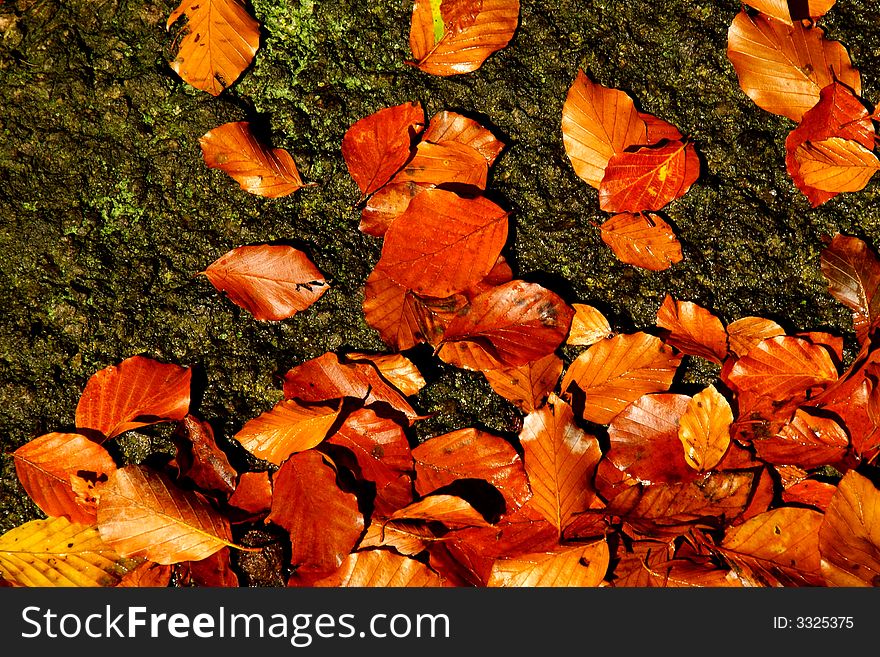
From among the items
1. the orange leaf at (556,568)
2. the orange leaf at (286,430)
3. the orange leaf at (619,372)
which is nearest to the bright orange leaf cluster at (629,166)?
the orange leaf at (619,372)

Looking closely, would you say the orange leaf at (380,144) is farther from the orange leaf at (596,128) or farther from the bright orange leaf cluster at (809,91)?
the bright orange leaf cluster at (809,91)

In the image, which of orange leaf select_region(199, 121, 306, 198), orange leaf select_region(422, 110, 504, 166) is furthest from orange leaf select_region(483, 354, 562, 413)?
orange leaf select_region(199, 121, 306, 198)

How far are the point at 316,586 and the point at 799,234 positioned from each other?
1.66 metres

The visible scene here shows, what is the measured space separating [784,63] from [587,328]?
0.98m

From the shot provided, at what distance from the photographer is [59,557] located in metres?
1.93

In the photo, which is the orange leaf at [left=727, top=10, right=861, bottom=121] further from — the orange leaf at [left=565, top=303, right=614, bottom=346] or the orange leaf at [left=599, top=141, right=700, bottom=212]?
the orange leaf at [left=565, top=303, right=614, bottom=346]

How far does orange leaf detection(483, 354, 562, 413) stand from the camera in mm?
2020

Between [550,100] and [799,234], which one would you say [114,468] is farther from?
[799,234]

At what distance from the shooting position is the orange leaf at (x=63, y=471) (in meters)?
1.94

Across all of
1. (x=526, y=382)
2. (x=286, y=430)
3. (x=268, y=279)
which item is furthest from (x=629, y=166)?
(x=286, y=430)

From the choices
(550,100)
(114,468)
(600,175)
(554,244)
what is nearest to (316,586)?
(114,468)

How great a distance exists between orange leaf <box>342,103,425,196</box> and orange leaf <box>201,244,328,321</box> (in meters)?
0.28

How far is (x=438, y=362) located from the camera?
205cm

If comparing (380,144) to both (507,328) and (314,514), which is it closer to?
(507,328)
